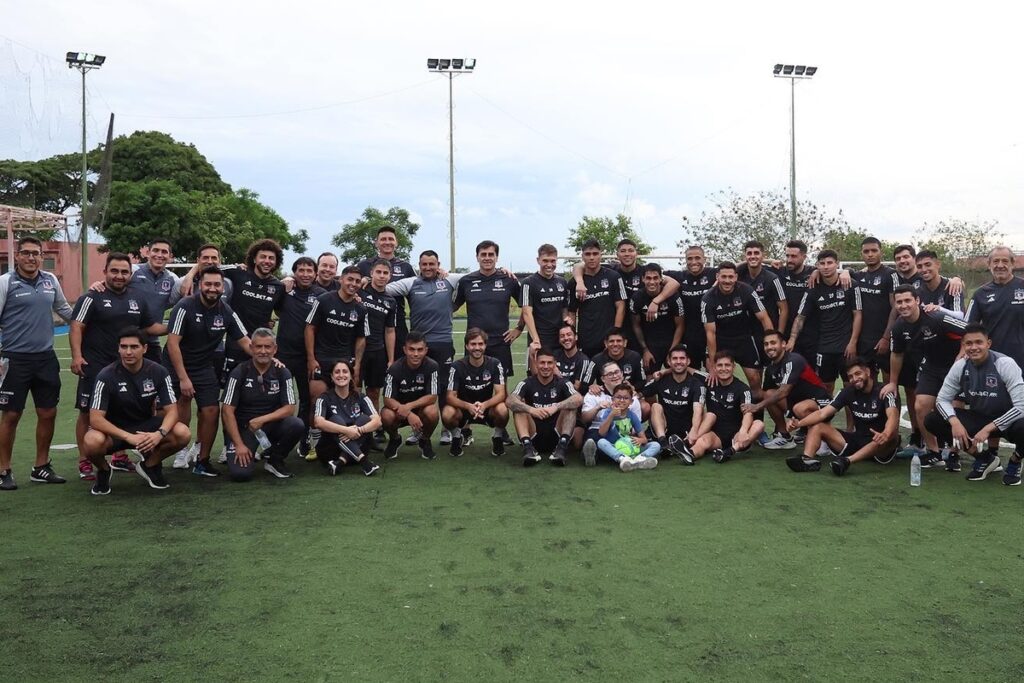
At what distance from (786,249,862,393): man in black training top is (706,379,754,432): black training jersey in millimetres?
799

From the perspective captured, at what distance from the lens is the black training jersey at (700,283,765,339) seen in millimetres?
7531

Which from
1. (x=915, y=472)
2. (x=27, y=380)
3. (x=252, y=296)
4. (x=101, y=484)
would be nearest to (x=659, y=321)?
(x=915, y=472)

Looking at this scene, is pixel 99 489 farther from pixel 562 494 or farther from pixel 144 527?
pixel 562 494

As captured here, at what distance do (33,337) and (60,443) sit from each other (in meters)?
2.03

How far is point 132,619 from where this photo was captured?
371 cm

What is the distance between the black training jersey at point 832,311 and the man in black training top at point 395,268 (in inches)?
139

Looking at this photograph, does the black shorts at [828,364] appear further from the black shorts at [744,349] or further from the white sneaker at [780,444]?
the white sneaker at [780,444]

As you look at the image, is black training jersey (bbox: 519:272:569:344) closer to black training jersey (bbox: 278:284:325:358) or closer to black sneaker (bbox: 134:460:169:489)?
black training jersey (bbox: 278:284:325:358)

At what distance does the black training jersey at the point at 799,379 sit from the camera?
7.27m

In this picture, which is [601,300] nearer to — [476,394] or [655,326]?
[655,326]

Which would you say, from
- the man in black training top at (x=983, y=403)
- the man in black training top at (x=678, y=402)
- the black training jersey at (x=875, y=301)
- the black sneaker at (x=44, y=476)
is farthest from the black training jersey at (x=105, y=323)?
the man in black training top at (x=983, y=403)

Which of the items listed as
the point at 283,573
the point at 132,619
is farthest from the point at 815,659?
the point at 132,619

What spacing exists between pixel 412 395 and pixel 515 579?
3149 mm

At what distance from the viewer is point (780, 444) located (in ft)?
24.5
